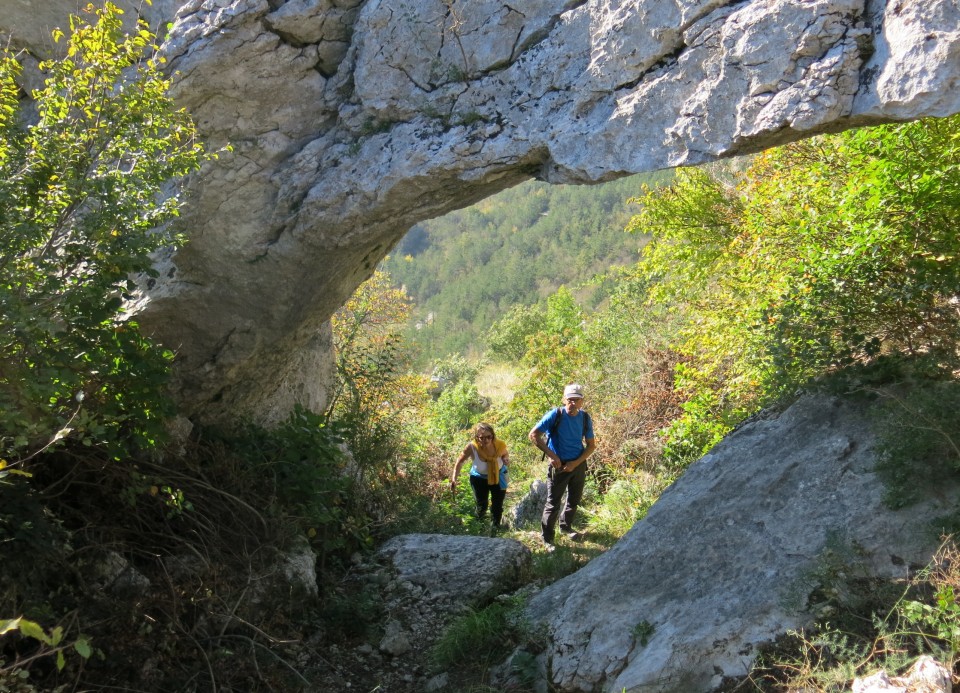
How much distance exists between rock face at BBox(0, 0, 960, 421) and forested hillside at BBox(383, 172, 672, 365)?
2308cm

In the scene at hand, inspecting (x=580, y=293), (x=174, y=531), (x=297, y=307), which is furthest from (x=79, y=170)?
(x=580, y=293)

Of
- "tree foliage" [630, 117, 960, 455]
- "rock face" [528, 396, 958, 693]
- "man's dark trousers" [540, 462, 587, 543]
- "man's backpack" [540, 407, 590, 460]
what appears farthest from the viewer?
"man's dark trousers" [540, 462, 587, 543]

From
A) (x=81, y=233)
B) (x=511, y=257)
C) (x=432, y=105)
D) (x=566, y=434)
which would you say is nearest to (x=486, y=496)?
(x=566, y=434)

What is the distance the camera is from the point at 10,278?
4023mm

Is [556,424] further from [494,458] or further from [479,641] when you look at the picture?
[479,641]

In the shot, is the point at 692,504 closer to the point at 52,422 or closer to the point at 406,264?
the point at 52,422

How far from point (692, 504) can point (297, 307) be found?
3352mm

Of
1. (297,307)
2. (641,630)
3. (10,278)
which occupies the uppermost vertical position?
(10,278)

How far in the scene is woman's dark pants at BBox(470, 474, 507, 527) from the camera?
7926mm

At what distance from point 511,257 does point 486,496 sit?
32687 mm

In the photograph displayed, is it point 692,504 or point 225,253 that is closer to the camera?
point 692,504

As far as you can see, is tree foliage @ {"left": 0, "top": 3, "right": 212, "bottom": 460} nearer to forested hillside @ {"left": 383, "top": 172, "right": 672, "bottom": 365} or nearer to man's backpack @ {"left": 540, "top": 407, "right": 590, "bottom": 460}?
man's backpack @ {"left": 540, "top": 407, "right": 590, "bottom": 460}

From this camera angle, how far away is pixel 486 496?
811cm

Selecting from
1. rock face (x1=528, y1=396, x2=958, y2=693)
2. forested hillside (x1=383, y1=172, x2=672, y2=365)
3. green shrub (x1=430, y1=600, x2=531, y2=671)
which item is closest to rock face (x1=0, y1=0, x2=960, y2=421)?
rock face (x1=528, y1=396, x2=958, y2=693)
